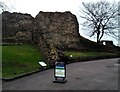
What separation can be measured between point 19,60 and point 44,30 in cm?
710

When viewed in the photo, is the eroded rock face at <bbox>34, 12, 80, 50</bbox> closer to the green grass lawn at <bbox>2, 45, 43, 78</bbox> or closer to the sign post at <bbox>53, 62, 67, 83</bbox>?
the green grass lawn at <bbox>2, 45, 43, 78</bbox>

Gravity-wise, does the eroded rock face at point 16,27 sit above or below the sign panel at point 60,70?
above

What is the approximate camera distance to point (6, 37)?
29.0 meters

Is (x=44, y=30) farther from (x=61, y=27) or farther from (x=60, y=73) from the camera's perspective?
(x=60, y=73)

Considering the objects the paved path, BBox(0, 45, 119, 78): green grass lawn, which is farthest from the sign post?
BBox(0, 45, 119, 78): green grass lawn

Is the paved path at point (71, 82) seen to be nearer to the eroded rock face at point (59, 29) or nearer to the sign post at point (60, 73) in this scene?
the sign post at point (60, 73)

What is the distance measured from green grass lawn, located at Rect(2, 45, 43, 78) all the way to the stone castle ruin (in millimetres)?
Answer: 1089

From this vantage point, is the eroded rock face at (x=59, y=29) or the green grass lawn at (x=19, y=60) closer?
the green grass lawn at (x=19, y=60)

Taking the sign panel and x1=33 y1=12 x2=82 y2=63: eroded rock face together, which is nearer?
the sign panel

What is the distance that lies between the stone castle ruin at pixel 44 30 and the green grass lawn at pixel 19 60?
1.09 metres

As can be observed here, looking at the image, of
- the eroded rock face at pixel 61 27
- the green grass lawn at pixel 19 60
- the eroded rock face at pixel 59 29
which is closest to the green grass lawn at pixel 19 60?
the green grass lawn at pixel 19 60

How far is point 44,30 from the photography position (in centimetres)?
2708

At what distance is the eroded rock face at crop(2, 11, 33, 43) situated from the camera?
95.6 feet

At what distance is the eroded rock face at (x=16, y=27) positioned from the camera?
29.1m
